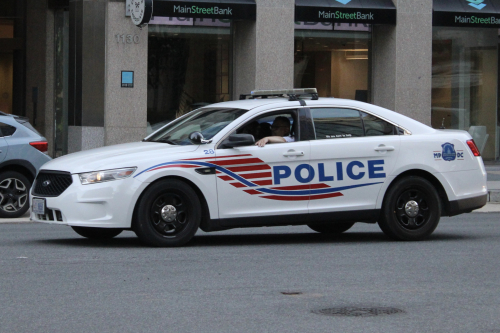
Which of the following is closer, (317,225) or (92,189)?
(92,189)

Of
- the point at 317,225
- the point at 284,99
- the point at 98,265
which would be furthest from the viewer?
the point at 317,225

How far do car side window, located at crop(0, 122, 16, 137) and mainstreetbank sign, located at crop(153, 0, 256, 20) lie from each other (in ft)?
24.6

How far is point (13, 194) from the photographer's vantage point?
13.0 m

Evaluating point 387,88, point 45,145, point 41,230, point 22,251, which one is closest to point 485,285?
point 22,251

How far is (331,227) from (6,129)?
4984 mm

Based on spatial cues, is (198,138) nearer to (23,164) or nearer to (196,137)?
(196,137)

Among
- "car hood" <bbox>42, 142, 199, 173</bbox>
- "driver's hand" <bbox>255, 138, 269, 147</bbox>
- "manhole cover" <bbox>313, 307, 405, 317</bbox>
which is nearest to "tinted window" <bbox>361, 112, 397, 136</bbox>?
"driver's hand" <bbox>255, 138, 269, 147</bbox>

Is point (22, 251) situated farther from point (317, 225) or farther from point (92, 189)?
point (317, 225)

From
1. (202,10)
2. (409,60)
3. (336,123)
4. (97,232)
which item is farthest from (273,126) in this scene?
(409,60)

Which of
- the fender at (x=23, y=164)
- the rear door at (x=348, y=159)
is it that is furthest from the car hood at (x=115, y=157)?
the fender at (x=23, y=164)

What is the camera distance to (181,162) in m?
9.16

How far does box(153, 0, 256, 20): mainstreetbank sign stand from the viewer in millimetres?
19781

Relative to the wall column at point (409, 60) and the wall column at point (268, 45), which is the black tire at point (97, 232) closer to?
the wall column at point (268, 45)

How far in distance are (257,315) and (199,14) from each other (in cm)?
1471
